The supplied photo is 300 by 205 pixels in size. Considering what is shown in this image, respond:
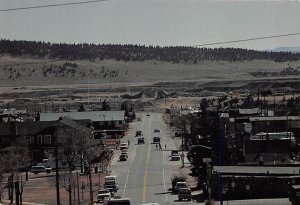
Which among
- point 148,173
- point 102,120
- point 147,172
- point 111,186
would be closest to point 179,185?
point 111,186

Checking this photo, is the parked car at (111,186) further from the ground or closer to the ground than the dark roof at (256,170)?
closer to the ground

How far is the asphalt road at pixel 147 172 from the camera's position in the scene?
137 ft

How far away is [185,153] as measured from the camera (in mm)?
66688

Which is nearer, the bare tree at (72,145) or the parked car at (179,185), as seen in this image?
the parked car at (179,185)

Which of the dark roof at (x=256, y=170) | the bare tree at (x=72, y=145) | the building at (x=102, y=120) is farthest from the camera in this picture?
the building at (x=102, y=120)

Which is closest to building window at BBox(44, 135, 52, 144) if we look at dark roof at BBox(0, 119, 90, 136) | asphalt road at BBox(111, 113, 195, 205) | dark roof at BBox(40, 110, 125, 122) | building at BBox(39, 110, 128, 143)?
dark roof at BBox(0, 119, 90, 136)

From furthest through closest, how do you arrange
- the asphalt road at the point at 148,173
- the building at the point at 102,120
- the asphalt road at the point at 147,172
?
1. the building at the point at 102,120
2. the asphalt road at the point at 147,172
3. the asphalt road at the point at 148,173

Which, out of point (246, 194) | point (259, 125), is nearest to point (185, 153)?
point (259, 125)

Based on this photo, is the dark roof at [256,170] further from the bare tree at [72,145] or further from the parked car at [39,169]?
the parked car at [39,169]

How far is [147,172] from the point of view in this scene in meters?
54.2

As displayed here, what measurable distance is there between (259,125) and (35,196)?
75.3ft

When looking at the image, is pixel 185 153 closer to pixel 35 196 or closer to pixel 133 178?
pixel 133 178

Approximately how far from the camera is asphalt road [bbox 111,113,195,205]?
41719mm

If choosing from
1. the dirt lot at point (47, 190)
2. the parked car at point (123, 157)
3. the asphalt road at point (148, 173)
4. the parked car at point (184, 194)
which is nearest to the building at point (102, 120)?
the asphalt road at point (148, 173)
